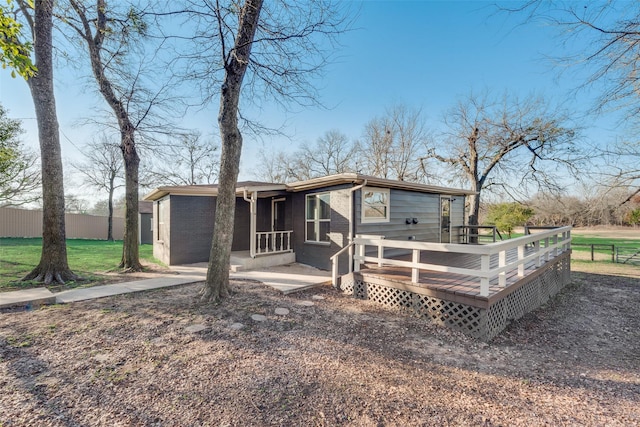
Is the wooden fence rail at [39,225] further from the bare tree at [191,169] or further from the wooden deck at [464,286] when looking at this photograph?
the wooden deck at [464,286]

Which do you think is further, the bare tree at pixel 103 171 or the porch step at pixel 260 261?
the bare tree at pixel 103 171

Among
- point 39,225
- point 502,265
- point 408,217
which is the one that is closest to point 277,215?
point 408,217

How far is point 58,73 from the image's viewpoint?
7.33 m

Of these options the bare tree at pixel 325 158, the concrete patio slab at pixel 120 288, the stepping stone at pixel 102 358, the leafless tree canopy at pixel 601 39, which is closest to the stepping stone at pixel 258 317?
the stepping stone at pixel 102 358

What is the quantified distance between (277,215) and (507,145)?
13.0 meters

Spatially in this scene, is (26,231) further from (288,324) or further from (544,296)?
(544,296)

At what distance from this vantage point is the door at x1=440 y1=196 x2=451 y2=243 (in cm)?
1032

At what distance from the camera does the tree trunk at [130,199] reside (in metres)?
7.73

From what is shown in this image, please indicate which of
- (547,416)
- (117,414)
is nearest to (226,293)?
(117,414)

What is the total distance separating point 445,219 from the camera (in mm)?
10594

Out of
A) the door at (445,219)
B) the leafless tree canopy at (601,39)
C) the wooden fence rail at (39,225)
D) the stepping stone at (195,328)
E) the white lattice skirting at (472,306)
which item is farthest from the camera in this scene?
the wooden fence rail at (39,225)

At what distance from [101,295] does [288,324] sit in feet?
13.0

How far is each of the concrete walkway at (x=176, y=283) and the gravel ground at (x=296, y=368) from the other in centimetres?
48

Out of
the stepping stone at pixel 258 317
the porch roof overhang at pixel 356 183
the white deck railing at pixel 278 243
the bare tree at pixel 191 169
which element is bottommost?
the stepping stone at pixel 258 317
